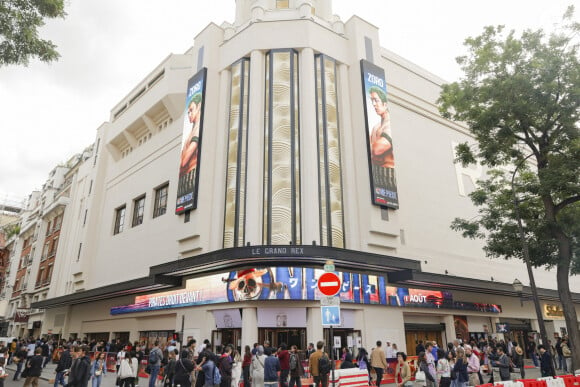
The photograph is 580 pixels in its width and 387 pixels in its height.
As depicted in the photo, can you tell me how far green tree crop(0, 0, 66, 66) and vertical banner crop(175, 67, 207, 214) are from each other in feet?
39.9

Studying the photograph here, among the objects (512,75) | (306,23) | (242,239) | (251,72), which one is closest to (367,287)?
(242,239)

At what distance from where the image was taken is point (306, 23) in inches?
976

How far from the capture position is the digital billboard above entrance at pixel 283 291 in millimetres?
18766

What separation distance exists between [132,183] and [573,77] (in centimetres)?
3023

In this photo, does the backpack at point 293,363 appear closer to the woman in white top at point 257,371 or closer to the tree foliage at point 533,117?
the woman in white top at point 257,371

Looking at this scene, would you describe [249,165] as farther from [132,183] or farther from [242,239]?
[132,183]

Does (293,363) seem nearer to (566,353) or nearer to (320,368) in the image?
(320,368)

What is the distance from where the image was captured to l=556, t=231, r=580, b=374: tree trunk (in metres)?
14.7

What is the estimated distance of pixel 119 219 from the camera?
34.8 metres

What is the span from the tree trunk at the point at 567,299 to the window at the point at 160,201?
23.0 metres

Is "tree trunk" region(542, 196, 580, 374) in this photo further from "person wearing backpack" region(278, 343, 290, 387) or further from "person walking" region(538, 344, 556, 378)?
"person wearing backpack" region(278, 343, 290, 387)

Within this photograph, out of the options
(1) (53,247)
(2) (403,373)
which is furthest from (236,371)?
(1) (53,247)

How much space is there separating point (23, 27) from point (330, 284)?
10907mm

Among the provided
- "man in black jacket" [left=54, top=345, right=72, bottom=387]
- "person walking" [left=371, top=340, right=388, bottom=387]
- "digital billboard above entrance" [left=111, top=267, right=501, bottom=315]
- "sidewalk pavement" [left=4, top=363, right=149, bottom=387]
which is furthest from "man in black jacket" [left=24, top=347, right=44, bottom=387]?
"person walking" [left=371, top=340, right=388, bottom=387]
